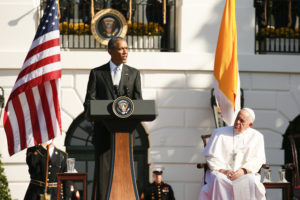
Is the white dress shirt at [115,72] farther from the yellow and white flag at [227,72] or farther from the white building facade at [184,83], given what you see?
the white building facade at [184,83]

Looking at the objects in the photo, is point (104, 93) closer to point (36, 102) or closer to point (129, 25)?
point (36, 102)

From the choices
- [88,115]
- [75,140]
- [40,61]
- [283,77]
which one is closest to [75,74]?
[75,140]

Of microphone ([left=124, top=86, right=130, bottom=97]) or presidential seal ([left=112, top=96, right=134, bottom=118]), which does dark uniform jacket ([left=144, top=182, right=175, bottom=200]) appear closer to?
microphone ([left=124, top=86, right=130, bottom=97])

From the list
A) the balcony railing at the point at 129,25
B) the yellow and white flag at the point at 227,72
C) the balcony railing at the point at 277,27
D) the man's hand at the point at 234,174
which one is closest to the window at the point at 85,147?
the balcony railing at the point at 129,25

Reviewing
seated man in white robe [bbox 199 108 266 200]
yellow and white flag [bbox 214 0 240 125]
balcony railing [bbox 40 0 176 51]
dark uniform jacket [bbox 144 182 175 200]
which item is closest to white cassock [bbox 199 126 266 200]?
seated man in white robe [bbox 199 108 266 200]

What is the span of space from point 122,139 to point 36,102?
99.9 inches

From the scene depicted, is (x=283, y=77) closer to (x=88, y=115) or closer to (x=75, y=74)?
(x=75, y=74)

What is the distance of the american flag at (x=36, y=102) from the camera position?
1051 centimetres

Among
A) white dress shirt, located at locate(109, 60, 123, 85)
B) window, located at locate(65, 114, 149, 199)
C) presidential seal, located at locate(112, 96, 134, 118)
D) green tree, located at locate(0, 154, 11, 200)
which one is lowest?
green tree, located at locate(0, 154, 11, 200)

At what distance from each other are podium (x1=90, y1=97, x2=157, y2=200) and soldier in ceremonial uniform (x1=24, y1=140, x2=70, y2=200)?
10.5 feet

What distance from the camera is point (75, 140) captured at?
53.4ft

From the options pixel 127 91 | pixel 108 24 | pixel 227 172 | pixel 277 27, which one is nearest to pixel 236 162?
pixel 227 172

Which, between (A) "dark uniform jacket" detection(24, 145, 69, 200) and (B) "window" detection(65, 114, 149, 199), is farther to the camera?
(B) "window" detection(65, 114, 149, 199)

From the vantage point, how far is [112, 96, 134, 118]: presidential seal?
27.2 feet
